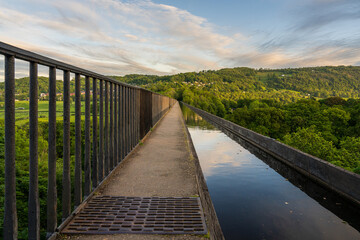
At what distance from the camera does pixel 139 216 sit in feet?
10.7

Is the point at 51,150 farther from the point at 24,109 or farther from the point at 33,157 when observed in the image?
the point at 24,109

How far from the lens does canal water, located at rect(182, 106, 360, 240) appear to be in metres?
4.13

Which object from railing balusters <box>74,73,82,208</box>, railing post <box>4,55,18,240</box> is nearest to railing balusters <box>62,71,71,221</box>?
railing balusters <box>74,73,82,208</box>

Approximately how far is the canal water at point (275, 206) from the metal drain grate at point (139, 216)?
1.18 m

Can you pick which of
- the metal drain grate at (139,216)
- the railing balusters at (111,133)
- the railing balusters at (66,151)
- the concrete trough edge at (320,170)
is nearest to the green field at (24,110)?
the railing balusters at (66,151)

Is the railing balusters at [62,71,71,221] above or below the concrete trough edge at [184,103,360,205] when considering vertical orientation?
above

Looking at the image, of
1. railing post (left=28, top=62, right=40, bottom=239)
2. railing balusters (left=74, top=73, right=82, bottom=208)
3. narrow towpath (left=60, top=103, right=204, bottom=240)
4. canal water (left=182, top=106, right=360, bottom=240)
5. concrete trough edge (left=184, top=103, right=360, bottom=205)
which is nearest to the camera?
Answer: railing post (left=28, top=62, right=40, bottom=239)

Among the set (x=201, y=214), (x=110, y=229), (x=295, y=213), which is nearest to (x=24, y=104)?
(x=110, y=229)

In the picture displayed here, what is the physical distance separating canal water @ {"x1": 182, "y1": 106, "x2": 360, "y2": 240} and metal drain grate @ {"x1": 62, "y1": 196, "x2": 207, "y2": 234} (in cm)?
118

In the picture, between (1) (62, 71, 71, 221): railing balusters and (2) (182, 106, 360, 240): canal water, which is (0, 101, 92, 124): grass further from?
(2) (182, 106, 360, 240): canal water

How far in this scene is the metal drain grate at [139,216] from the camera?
291 cm

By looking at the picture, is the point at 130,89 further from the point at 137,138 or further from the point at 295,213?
the point at 295,213

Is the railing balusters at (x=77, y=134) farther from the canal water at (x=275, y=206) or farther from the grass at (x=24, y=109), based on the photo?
the canal water at (x=275, y=206)

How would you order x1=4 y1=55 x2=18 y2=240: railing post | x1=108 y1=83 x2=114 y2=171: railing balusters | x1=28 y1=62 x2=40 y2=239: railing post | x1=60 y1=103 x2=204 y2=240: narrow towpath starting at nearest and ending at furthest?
x1=4 y1=55 x2=18 y2=240: railing post, x1=28 y1=62 x2=40 y2=239: railing post, x1=60 y1=103 x2=204 y2=240: narrow towpath, x1=108 y1=83 x2=114 y2=171: railing balusters
